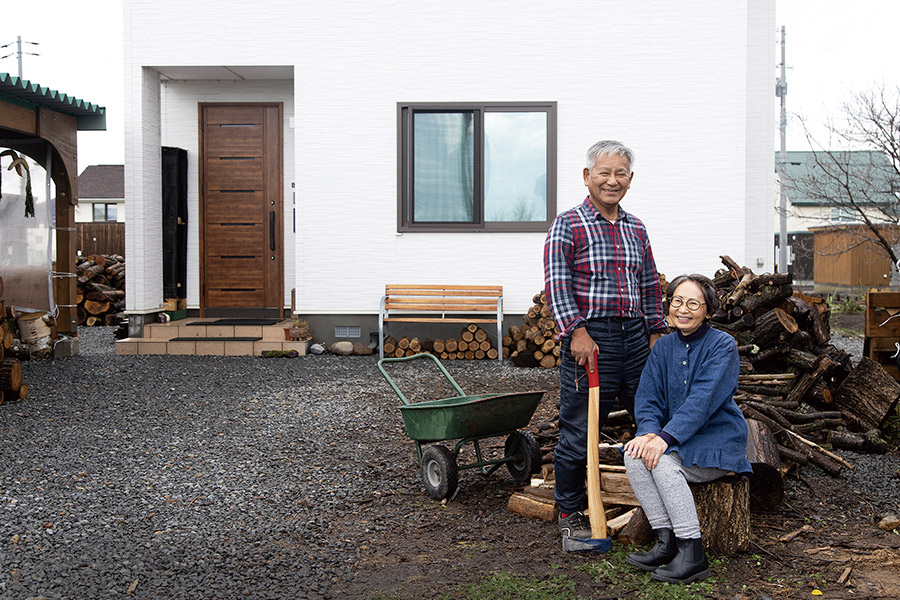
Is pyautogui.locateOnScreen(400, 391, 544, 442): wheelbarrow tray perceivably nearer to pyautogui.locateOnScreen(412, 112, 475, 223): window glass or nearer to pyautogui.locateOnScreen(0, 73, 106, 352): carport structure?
pyautogui.locateOnScreen(412, 112, 475, 223): window glass

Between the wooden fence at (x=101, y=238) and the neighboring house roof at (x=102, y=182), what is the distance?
2467 centimetres

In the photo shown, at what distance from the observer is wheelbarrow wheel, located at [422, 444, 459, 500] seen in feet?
15.3

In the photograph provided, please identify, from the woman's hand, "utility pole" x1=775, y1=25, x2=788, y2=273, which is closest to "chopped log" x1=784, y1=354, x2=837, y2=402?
the woman's hand

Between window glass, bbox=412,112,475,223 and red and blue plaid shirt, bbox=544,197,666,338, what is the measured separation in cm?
683

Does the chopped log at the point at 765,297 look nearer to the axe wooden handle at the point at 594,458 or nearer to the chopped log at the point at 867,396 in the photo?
the chopped log at the point at 867,396

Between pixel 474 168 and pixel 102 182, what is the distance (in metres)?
43.1

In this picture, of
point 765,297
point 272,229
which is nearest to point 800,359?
point 765,297

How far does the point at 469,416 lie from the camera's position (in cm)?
445

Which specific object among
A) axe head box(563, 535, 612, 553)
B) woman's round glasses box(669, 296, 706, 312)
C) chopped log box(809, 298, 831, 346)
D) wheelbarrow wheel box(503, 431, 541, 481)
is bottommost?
axe head box(563, 535, 612, 553)

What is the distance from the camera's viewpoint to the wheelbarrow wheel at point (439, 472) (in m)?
4.67

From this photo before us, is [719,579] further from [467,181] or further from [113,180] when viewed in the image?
[113,180]

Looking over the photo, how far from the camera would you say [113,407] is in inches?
297

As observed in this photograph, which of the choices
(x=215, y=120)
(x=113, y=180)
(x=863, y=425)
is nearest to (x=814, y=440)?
(x=863, y=425)

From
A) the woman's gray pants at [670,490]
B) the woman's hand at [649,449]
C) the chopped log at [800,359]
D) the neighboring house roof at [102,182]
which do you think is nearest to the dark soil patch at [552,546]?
the woman's gray pants at [670,490]
